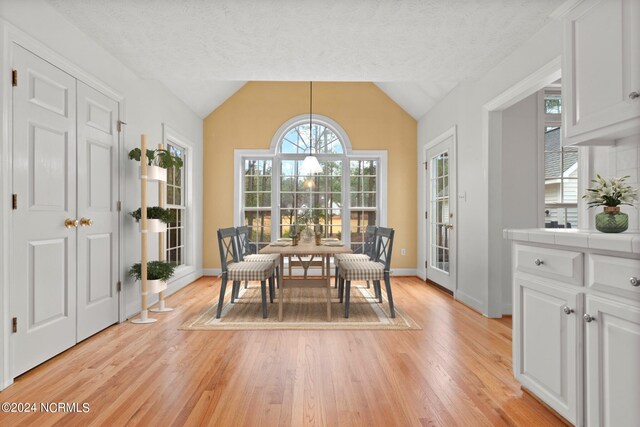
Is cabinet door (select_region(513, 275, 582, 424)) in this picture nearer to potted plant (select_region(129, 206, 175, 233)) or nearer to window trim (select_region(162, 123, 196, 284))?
potted plant (select_region(129, 206, 175, 233))

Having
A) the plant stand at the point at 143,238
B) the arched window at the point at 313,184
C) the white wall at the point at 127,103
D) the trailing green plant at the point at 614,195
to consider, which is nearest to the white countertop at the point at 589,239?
the trailing green plant at the point at 614,195

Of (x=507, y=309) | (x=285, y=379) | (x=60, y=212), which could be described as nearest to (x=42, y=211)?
(x=60, y=212)

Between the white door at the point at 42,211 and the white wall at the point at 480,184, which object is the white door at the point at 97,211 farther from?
the white wall at the point at 480,184

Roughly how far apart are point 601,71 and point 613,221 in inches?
29.3

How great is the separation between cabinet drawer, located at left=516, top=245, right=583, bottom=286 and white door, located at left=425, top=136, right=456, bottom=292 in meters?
2.71

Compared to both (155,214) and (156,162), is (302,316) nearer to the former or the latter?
(155,214)

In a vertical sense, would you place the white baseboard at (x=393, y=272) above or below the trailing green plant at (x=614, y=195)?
below

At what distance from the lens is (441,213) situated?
5473mm

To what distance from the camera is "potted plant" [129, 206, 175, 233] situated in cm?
378

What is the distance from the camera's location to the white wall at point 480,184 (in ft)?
11.6

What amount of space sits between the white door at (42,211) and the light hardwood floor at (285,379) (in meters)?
0.24

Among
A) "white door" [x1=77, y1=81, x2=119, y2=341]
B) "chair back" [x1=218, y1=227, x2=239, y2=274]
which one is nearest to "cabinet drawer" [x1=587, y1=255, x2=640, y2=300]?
"chair back" [x1=218, y1=227, x2=239, y2=274]

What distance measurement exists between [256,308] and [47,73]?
9.22 feet

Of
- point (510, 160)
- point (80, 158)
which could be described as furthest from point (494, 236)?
point (80, 158)
